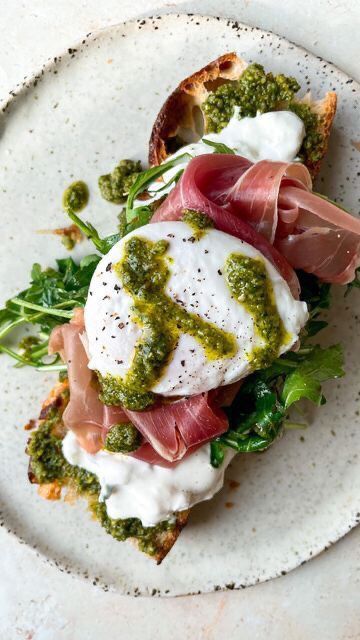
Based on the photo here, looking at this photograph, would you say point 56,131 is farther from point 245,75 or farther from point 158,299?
point 158,299

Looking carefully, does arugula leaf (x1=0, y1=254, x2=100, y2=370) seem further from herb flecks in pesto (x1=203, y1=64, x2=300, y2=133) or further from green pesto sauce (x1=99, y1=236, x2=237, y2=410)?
herb flecks in pesto (x1=203, y1=64, x2=300, y2=133)

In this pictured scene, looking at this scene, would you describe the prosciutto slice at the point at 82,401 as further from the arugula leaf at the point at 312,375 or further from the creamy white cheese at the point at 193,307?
the arugula leaf at the point at 312,375

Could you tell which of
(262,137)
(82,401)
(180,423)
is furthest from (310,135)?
(82,401)

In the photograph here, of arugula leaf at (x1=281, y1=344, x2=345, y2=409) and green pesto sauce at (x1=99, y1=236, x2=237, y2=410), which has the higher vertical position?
green pesto sauce at (x1=99, y1=236, x2=237, y2=410)

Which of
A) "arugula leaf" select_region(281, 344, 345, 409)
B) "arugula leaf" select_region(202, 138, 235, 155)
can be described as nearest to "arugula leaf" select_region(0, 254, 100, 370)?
"arugula leaf" select_region(202, 138, 235, 155)

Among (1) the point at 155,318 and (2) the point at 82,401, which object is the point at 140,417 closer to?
(2) the point at 82,401
